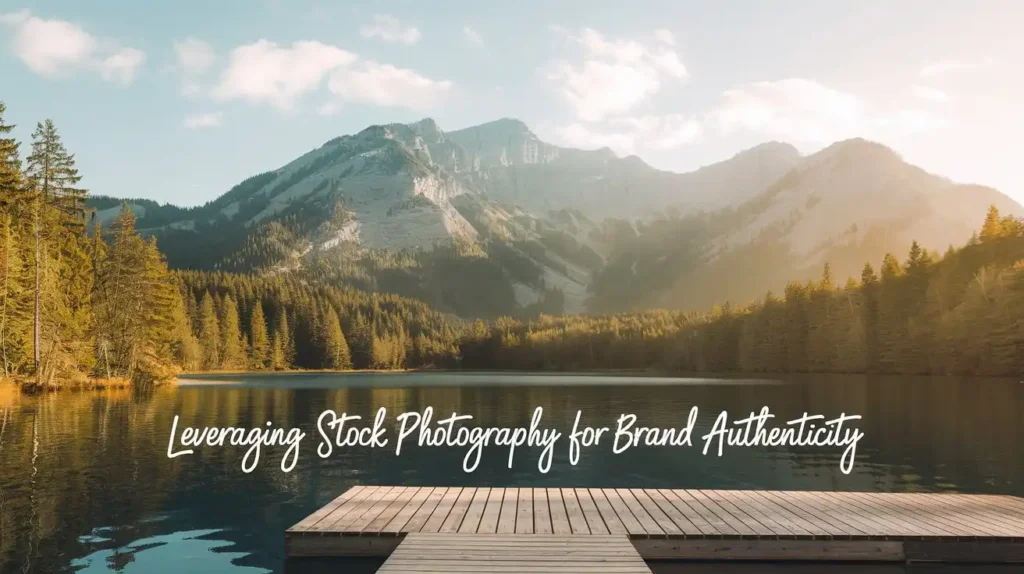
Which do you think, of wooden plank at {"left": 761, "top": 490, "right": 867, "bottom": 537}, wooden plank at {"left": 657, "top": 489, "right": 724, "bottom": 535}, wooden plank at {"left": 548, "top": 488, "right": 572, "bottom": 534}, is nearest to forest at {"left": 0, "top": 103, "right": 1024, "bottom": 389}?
wooden plank at {"left": 548, "top": 488, "right": 572, "bottom": 534}

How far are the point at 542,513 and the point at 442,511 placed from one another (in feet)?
7.63

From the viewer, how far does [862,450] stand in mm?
31078

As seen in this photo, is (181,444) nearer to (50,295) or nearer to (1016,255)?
(50,295)

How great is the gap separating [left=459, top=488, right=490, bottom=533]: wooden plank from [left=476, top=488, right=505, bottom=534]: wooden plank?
0.24 feet

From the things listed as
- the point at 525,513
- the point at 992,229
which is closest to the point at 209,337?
the point at 992,229

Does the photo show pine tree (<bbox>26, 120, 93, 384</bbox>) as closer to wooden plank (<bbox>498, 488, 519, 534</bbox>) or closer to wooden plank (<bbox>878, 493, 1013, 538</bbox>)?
wooden plank (<bbox>498, 488, 519, 534</bbox>)

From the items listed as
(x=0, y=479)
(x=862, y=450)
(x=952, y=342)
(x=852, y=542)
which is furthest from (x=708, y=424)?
(x=952, y=342)

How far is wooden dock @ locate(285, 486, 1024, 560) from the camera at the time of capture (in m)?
14.0

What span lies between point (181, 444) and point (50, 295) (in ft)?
146

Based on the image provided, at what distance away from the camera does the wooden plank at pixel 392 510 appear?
1446cm

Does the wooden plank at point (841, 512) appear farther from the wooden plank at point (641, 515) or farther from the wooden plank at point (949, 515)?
the wooden plank at point (641, 515)

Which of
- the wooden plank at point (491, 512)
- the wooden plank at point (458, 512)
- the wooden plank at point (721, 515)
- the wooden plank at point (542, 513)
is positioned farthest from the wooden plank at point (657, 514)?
the wooden plank at point (458, 512)

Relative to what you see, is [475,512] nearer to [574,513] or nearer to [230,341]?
[574,513]

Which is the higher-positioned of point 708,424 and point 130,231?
point 130,231
